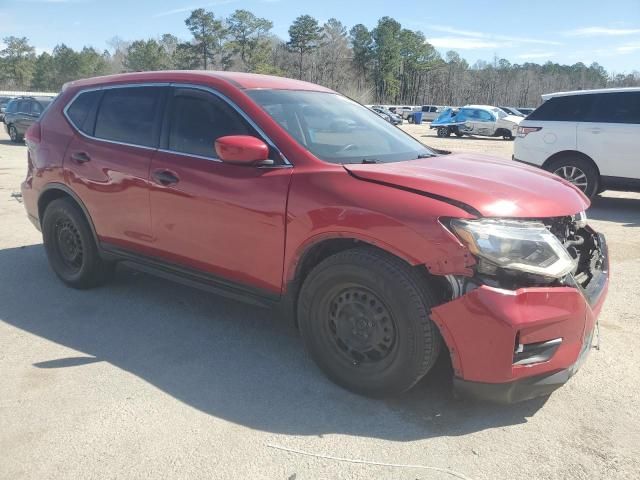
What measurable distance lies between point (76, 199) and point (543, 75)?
121m

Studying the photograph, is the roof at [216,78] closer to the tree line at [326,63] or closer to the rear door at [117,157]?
the rear door at [117,157]

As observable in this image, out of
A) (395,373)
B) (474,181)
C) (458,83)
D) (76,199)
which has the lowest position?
(395,373)

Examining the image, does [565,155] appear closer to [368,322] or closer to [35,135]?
[368,322]

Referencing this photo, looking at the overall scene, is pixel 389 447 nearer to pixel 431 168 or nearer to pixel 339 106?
pixel 431 168

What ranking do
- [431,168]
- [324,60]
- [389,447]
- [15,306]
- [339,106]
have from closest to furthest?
[389,447] < [431,168] < [339,106] < [15,306] < [324,60]

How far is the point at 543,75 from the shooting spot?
4363 inches

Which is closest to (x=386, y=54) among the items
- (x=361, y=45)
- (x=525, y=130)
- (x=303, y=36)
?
(x=361, y=45)

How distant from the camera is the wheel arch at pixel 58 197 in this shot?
4539 millimetres

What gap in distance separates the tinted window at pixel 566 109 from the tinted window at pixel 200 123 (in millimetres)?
6955

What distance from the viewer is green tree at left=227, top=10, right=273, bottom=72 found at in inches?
3108

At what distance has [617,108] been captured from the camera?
8.41 m

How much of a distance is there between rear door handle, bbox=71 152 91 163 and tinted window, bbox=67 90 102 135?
0.19 metres

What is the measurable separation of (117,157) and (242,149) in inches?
57.4

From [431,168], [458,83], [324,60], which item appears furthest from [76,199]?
[458,83]
